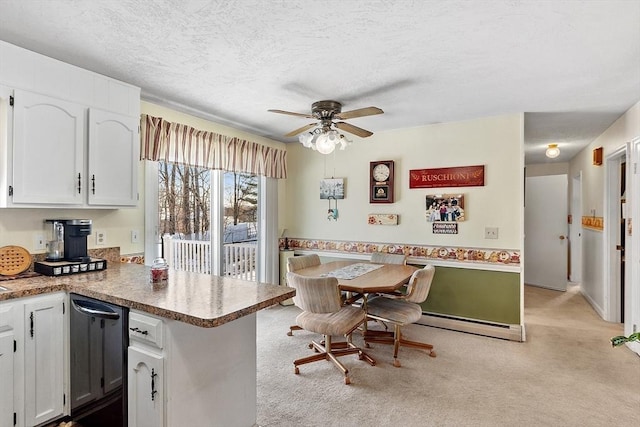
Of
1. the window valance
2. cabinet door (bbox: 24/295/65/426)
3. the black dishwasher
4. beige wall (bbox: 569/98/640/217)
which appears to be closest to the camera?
the black dishwasher

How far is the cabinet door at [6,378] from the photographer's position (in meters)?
1.80

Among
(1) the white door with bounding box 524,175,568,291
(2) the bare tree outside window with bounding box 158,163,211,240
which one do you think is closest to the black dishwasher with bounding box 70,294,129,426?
(2) the bare tree outside window with bounding box 158,163,211,240

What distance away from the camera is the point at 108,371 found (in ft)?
5.74

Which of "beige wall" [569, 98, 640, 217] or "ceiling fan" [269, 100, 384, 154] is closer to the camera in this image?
"ceiling fan" [269, 100, 384, 154]

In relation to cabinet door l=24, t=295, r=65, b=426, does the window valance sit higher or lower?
higher

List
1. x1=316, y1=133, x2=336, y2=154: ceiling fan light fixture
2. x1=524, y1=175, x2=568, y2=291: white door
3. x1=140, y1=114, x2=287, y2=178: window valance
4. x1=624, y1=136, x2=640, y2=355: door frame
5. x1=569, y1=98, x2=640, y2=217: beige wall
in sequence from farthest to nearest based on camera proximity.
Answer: x1=524, y1=175, x2=568, y2=291: white door → x1=569, y1=98, x2=640, y2=217: beige wall → x1=624, y1=136, x2=640, y2=355: door frame → x1=140, y1=114, x2=287, y2=178: window valance → x1=316, y1=133, x2=336, y2=154: ceiling fan light fixture

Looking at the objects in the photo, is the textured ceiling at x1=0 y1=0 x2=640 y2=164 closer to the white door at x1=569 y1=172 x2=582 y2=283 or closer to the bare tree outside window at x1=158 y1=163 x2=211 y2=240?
the bare tree outside window at x1=158 y1=163 x2=211 y2=240

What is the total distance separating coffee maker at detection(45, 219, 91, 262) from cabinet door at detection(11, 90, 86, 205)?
7.1 inches

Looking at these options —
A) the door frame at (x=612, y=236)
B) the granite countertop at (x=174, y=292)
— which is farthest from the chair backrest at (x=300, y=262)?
the door frame at (x=612, y=236)

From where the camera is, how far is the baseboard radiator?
3479 mm

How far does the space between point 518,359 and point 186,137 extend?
376cm

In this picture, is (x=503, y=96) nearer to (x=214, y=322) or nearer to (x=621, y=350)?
(x=621, y=350)

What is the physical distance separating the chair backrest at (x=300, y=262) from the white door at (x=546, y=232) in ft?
14.3

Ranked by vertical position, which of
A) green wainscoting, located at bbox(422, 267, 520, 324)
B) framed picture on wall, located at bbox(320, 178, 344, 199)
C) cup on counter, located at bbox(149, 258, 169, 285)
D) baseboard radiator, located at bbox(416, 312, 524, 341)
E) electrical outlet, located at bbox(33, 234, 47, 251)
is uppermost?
framed picture on wall, located at bbox(320, 178, 344, 199)
